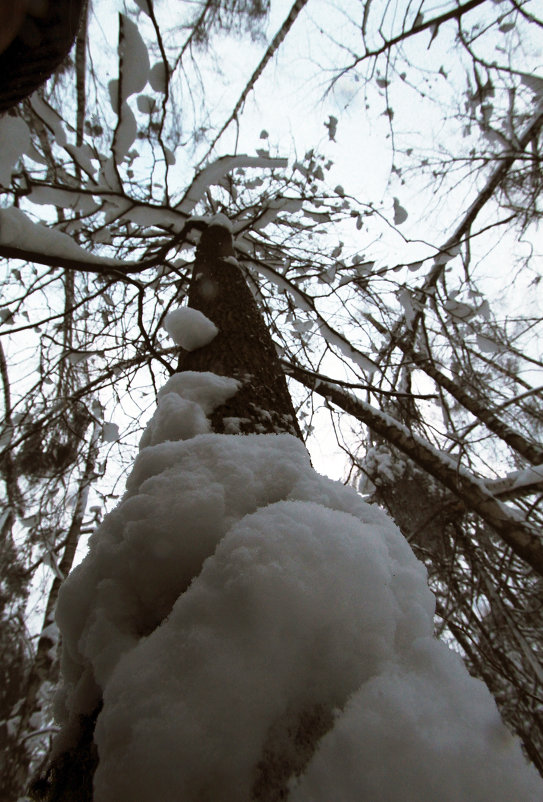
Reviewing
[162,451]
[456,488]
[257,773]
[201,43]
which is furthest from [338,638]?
[201,43]

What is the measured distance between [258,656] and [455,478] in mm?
1727

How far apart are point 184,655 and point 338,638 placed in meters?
0.19

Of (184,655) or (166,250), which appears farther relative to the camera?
(166,250)

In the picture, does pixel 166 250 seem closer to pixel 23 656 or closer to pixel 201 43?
pixel 201 43

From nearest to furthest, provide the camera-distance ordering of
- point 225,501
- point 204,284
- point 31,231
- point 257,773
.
A: 1. point 257,773
2. point 225,501
3. point 31,231
4. point 204,284

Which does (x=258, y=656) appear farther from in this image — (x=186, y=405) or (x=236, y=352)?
(x=236, y=352)

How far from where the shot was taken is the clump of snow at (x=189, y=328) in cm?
123

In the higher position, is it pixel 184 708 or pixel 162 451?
pixel 162 451

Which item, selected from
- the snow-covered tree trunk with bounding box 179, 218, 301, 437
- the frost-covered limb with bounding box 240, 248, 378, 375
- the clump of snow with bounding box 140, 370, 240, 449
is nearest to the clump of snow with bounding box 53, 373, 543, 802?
the clump of snow with bounding box 140, 370, 240, 449

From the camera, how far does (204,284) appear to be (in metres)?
1.57

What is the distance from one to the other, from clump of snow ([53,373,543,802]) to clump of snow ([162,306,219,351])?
63 cm

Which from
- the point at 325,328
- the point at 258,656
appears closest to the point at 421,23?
the point at 325,328

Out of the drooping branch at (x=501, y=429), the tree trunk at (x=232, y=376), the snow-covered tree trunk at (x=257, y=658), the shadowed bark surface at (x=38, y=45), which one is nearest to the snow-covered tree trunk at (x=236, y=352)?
the tree trunk at (x=232, y=376)

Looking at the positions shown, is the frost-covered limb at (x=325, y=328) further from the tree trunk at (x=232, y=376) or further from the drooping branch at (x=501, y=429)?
the tree trunk at (x=232, y=376)
